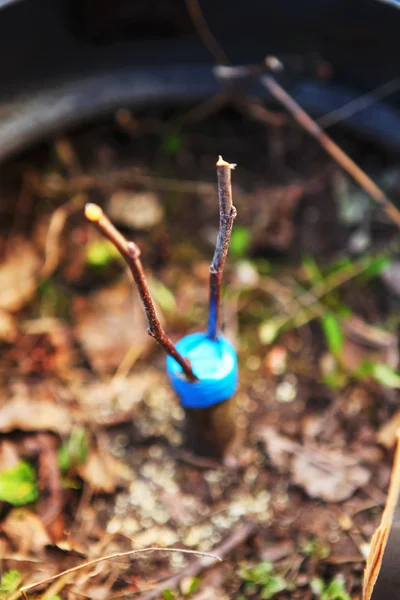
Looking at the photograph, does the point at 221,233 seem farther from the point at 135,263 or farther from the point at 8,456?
the point at 8,456

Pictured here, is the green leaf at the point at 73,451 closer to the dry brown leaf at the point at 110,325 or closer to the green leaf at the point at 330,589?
the dry brown leaf at the point at 110,325

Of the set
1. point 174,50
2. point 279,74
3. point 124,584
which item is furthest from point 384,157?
point 124,584

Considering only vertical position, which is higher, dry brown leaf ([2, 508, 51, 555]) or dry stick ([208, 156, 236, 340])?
dry stick ([208, 156, 236, 340])

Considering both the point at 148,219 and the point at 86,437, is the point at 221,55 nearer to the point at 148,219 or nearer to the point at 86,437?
the point at 148,219

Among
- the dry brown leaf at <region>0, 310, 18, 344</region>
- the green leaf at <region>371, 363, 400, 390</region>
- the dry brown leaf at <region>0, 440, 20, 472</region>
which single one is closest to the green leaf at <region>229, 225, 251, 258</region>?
the green leaf at <region>371, 363, 400, 390</region>

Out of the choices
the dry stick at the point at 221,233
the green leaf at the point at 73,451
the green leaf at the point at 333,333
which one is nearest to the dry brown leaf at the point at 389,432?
the green leaf at the point at 333,333

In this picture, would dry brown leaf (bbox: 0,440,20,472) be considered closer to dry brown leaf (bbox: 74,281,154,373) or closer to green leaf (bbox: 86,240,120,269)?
dry brown leaf (bbox: 74,281,154,373)
